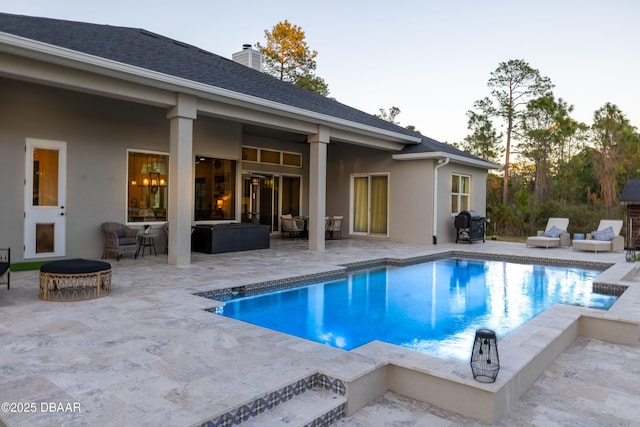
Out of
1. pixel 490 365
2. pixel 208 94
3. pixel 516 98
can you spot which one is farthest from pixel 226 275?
pixel 516 98

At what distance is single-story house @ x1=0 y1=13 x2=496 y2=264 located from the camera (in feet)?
21.7

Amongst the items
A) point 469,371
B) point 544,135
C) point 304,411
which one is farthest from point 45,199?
point 544,135

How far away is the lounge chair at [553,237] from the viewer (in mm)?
12133

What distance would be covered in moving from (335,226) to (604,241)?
7567mm

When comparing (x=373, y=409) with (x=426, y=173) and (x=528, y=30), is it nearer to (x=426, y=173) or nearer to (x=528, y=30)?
(x=426, y=173)

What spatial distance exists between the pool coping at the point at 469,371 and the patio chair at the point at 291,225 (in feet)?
31.6

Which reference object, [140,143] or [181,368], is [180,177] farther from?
[181,368]

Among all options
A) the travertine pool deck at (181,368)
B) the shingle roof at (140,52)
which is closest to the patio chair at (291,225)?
the shingle roof at (140,52)

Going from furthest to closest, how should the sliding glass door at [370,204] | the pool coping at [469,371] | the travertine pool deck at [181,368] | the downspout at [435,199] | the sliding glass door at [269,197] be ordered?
the sliding glass door at [370,204] < the sliding glass door at [269,197] < the downspout at [435,199] < the pool coping at [469,371] < the travertine pool deck at [181,368]

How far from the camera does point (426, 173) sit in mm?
12805

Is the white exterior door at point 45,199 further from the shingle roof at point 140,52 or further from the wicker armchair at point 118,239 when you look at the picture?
the shingle roof at point 140,52

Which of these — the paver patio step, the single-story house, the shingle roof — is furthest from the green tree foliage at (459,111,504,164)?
the paver patio step

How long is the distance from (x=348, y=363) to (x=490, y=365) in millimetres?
997

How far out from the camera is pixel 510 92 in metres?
22.5
